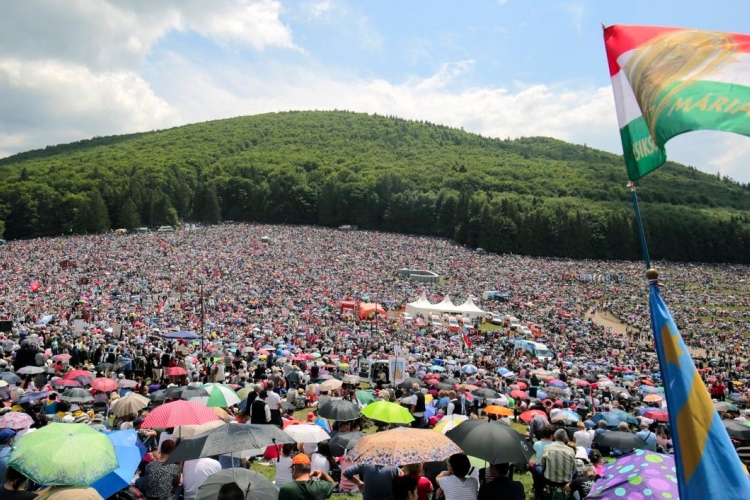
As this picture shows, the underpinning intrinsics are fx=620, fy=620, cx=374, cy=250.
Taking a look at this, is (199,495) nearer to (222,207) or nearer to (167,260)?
(167,260)

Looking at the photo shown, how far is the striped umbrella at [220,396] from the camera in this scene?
35.5ft

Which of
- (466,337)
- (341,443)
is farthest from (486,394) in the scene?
(466,337)

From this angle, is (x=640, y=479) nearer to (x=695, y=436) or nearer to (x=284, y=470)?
(x=695, y=436)

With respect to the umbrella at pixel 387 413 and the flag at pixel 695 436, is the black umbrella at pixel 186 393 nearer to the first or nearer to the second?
the umbrella at pixel 387 413

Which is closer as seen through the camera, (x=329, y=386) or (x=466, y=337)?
(x=329, y=386)

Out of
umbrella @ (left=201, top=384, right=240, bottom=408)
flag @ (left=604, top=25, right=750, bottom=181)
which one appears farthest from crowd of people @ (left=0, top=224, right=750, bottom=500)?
flag @ (left=604, top=25, right=750, bottom=181)

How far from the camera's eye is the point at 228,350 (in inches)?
816

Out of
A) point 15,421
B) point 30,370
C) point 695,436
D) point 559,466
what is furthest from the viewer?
point 30,370

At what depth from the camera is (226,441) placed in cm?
632

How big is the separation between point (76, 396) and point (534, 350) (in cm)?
2019

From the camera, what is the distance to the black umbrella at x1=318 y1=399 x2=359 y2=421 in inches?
383

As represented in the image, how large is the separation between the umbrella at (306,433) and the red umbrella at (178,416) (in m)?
1.04

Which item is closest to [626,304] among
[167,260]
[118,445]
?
[167,260]

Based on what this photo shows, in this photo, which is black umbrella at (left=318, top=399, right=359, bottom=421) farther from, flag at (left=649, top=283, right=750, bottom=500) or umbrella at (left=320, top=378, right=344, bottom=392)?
flag at (left=649, top=283, right=750, bottom=500)
